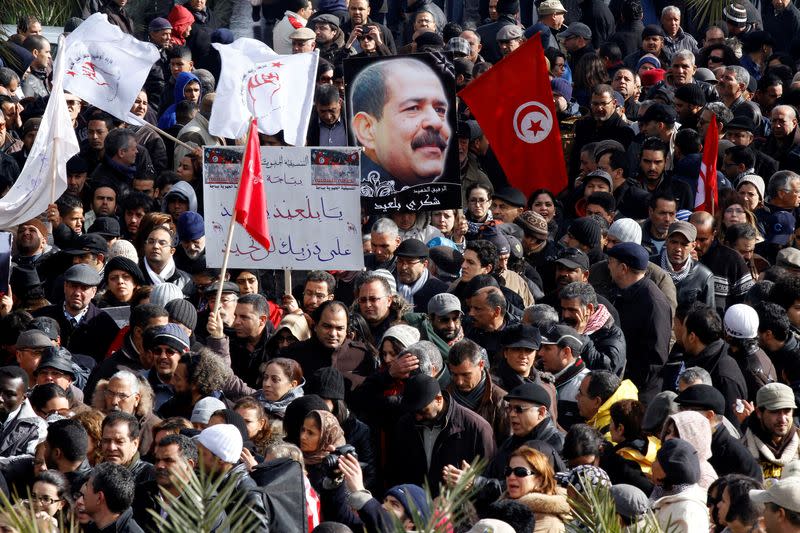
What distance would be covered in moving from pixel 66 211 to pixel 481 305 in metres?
3.86

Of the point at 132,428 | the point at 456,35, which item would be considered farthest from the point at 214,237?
the point at 456,35

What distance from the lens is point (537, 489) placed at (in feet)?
25.1

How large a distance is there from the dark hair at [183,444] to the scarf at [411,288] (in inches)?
142

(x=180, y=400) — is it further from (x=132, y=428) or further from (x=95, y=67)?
(x=95, y=67)

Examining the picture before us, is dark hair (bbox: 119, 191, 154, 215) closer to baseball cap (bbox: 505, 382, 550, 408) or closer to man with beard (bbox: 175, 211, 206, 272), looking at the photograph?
man with beard (bbox: 175, 211, 206, 272)

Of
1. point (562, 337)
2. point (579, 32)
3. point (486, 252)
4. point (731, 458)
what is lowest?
point (731, 458)

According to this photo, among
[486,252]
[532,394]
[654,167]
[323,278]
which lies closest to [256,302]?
[323,278]

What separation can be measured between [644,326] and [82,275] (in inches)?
147

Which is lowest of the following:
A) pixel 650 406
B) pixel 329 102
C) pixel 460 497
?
pixel 650 406

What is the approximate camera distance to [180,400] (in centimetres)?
953

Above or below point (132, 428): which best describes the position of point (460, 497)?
above

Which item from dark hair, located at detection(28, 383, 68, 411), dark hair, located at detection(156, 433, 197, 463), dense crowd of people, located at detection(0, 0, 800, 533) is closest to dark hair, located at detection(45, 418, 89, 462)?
dense crowd of people, located at detection(0, 0, 800, 533)

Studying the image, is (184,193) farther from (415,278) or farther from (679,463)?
(679,463)

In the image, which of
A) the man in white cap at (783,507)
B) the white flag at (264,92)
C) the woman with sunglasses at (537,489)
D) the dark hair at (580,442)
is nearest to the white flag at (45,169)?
the white flag at (264,92)
